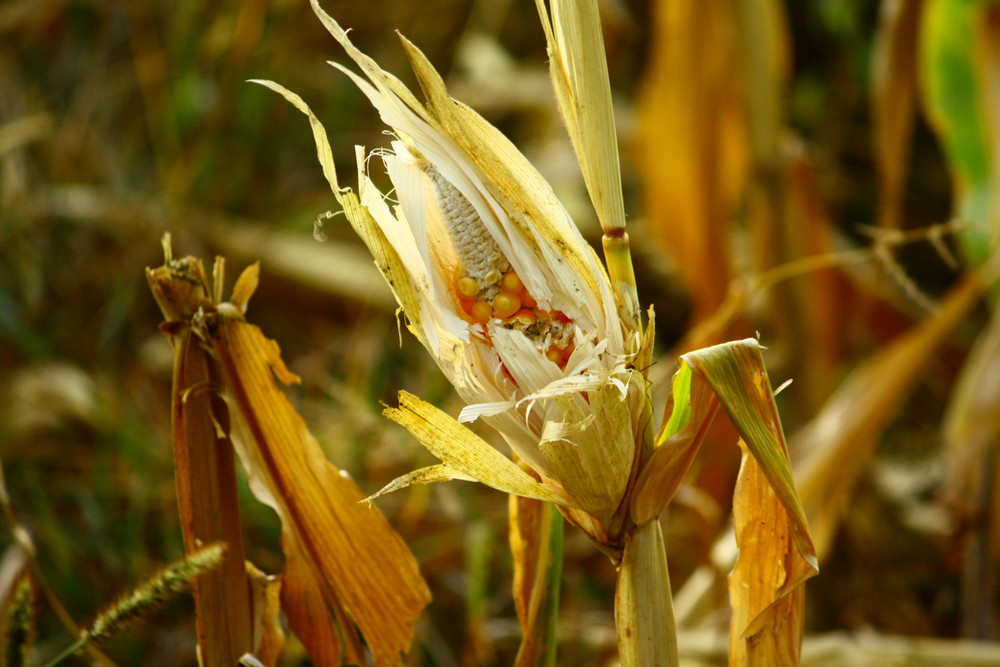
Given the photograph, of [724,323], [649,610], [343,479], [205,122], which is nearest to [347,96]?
[205,122]

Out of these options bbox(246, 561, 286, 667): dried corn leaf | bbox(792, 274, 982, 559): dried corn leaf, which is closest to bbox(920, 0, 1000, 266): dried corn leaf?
bbox(792, 274, 982, 559): dried corn leaf

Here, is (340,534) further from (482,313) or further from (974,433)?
(974,433)

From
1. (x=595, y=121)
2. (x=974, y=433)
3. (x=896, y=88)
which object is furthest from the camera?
(x=896, y=88)

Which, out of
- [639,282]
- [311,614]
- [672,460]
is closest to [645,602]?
[672,460]

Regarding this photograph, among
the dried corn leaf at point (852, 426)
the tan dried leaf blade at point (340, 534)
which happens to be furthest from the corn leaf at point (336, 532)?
the dried corn leaf at point (852, 426)

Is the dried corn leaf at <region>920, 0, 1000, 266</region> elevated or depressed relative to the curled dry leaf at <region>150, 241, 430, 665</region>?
elevated

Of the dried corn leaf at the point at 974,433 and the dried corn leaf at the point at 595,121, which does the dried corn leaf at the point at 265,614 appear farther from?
the dried corn leaf at the point at 974,433

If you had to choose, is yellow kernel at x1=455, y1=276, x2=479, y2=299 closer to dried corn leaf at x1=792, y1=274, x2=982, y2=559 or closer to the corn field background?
the corn field background
